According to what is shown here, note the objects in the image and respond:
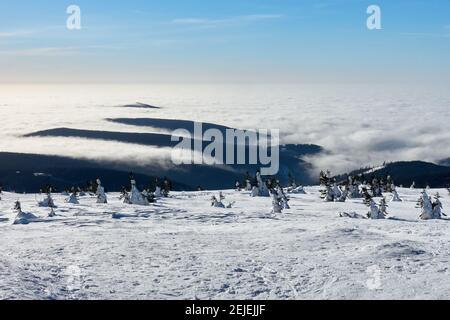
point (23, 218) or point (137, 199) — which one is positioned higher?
point (137, 199)

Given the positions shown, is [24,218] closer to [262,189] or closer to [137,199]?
[137,199]

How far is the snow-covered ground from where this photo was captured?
69.1 feet

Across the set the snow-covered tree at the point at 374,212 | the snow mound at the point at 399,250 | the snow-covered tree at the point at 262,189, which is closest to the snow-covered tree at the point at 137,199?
the snow-covered tree at the point at 262,189

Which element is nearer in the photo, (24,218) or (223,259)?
(223,259)

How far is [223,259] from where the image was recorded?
26078 millimetres

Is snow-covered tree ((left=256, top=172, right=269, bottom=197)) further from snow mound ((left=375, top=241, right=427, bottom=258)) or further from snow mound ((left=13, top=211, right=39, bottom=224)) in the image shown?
snow mound ((left=375, top=241, right=427, bottom=258))

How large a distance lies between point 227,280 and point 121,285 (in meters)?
4.36

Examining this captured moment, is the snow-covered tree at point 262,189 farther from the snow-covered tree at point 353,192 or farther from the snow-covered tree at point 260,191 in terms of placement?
the snow-covered tree at point 353,192

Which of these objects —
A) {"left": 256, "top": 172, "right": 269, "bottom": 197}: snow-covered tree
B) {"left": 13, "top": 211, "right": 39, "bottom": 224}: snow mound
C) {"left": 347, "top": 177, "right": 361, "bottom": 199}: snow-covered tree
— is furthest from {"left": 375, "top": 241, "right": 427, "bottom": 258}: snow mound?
{"left": 347, "top": 177, "right": 361, "bottom": 199}: snow-covered tree

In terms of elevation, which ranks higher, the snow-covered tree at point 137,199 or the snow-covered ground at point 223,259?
the snow-covered tree at point 137,199

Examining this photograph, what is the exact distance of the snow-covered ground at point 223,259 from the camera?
69.1 feet

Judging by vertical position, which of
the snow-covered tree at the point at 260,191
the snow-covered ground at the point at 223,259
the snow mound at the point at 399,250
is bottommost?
the snow-covered ground at the point at 223,259

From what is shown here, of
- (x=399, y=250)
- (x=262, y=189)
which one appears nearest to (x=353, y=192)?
(x=262, y=189)
